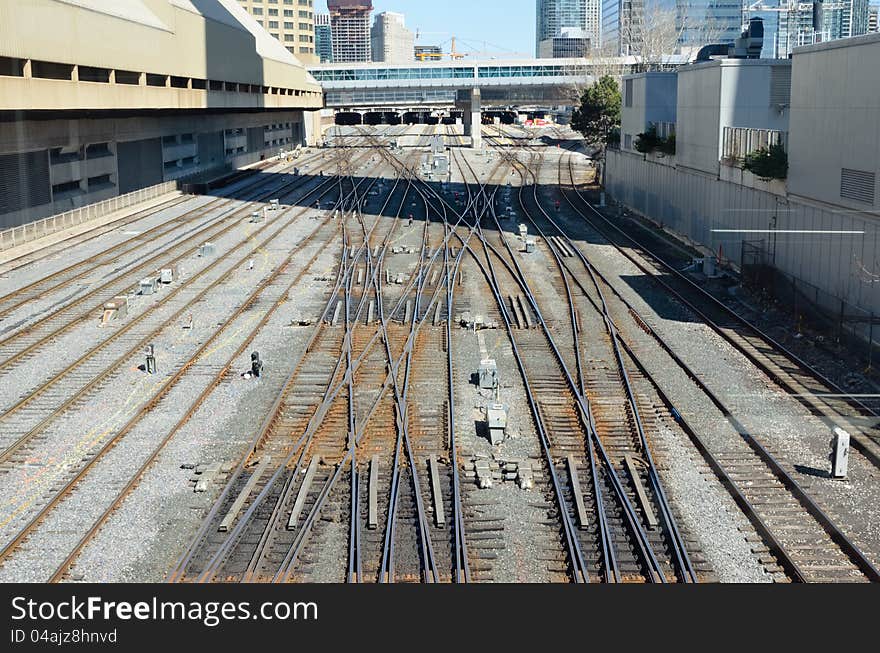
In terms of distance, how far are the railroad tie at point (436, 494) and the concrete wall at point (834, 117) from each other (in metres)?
11.9

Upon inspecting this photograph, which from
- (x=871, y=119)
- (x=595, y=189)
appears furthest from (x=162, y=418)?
(x=595, y=189)

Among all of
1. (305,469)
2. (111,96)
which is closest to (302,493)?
(305,469)

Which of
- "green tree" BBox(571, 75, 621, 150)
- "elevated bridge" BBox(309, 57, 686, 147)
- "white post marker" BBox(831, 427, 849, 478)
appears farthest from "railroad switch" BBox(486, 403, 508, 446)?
"elevated bridge" BBox(309, 57, 686, 147)

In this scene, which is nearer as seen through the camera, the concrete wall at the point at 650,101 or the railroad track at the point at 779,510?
the railroad track at the point at 779,510

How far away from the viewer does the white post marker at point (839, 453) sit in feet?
46.7

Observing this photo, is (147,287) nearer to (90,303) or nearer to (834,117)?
(90,303)

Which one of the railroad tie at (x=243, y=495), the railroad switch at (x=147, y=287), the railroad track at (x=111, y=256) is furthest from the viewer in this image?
the railroad switch at (x=147, y=287)

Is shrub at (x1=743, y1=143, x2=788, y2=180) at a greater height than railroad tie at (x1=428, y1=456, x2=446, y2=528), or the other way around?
shrub at (x1=743, y1=143, x2=788, y2=180)

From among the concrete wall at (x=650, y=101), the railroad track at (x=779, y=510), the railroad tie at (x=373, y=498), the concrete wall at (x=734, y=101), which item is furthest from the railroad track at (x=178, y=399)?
the concrete wall at (x=650, y=101)

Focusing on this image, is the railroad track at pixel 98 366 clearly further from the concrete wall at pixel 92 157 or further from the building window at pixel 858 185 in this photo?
the building window at pixel 858 185

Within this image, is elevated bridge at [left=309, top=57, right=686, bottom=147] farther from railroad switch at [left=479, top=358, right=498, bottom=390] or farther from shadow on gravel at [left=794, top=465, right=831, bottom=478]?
shadow on gravel at [left=794, top=465, right=831, bottom=478]

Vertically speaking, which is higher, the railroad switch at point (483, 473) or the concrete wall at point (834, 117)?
the concrete wall at point (834, 117)

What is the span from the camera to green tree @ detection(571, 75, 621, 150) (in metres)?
64.5

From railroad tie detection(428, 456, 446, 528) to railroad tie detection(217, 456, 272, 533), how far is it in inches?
91.7
